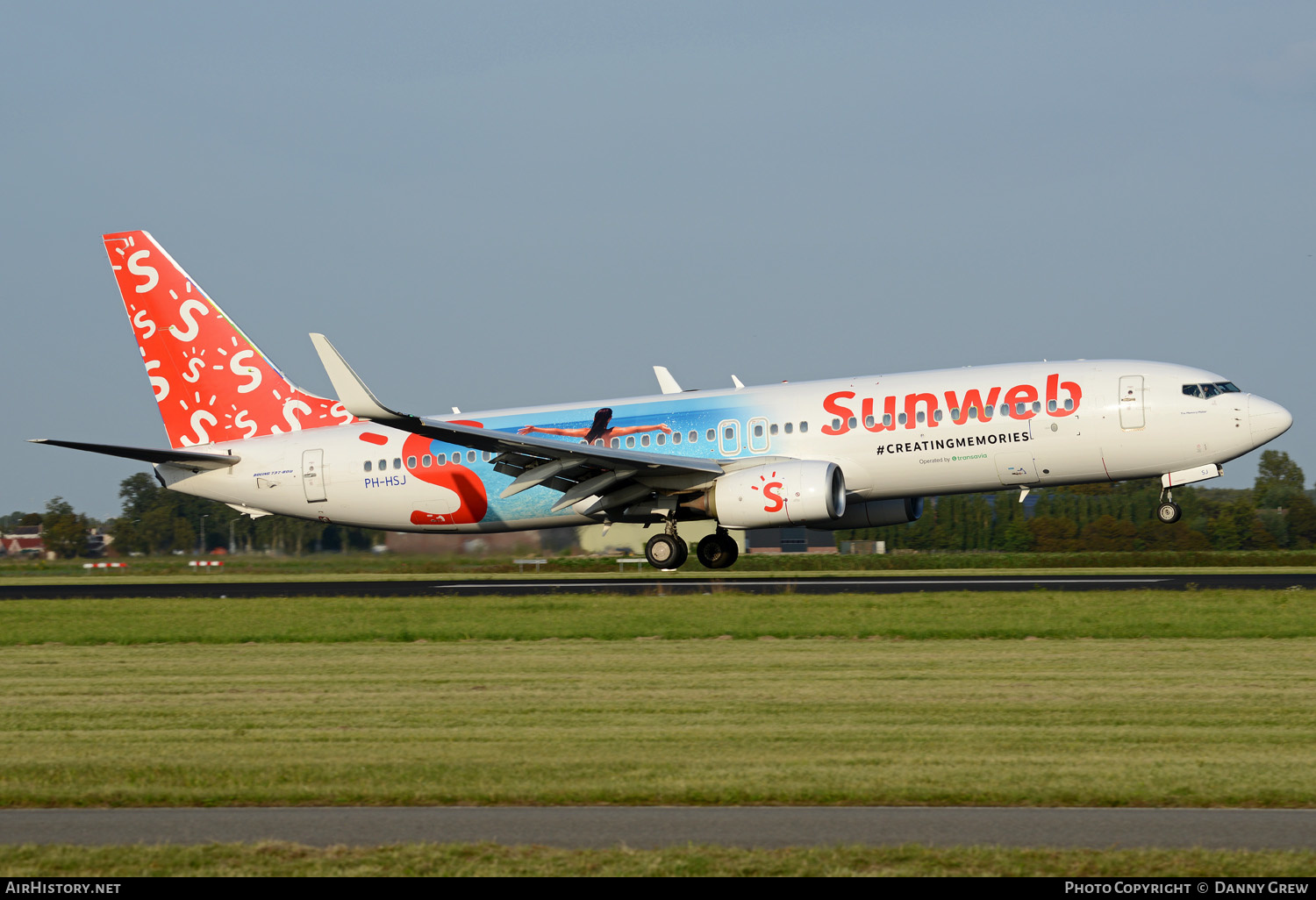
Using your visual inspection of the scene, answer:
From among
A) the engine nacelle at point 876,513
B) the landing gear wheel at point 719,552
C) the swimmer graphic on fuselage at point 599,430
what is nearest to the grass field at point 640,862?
the swimmer graphic on fuselage at point 599,430

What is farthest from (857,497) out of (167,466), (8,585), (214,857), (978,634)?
(8,585)

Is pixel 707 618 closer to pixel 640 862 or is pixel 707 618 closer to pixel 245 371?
pixel 640 862

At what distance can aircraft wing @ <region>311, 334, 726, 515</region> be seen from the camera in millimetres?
26688

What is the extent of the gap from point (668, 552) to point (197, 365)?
45.5 ft

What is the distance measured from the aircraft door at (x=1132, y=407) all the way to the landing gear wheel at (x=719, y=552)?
33.1 feet

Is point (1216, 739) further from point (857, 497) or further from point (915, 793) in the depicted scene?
point (857, 497)

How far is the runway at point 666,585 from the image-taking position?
89.9 feet

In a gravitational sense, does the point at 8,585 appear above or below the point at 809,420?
below

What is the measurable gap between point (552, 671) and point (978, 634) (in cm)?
668

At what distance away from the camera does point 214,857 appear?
729 centimetres

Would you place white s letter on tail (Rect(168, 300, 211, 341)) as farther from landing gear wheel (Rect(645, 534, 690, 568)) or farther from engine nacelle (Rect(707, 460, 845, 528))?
engine nacelle (Rect(707, 460, 845, 528))

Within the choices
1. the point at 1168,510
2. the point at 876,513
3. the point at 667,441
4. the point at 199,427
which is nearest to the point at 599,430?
the point at 667,441

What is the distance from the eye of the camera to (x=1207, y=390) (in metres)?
28.2

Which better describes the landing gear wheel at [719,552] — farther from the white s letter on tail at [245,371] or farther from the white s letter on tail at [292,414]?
the white s letter on tail at [245,371]
